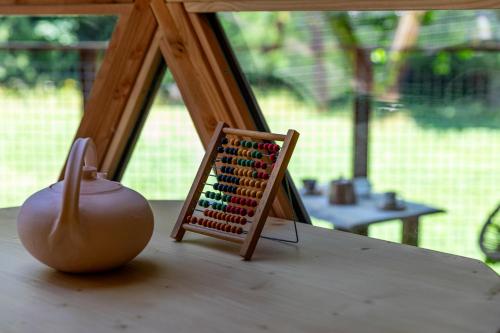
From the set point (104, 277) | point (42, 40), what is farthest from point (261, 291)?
point (42, 40)

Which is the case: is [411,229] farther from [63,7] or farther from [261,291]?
[63,7]

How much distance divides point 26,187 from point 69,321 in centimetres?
179

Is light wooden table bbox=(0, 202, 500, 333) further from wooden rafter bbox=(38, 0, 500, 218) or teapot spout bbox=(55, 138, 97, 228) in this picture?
wooden rafter bbox=(38, 0, 500, 218)

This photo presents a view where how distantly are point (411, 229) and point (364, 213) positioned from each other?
6.0 inches

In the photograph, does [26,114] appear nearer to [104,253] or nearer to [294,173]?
[294,173]

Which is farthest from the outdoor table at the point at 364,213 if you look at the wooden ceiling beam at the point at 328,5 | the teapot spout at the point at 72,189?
the teapot spout at the point at 72,189

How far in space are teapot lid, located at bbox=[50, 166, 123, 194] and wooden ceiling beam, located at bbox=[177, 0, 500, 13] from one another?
A: 737mm

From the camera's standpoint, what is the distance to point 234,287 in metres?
1.39

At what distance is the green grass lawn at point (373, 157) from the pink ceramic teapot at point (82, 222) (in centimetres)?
84

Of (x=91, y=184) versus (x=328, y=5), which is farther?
(x=328, y=5)

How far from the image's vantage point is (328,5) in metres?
1.79

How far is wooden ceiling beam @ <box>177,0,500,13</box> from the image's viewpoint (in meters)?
1.59

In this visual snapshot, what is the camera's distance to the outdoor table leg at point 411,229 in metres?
2.06

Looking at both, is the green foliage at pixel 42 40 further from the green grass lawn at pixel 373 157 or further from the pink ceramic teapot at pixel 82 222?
the pink ceramic teapot at pixel 82 222
